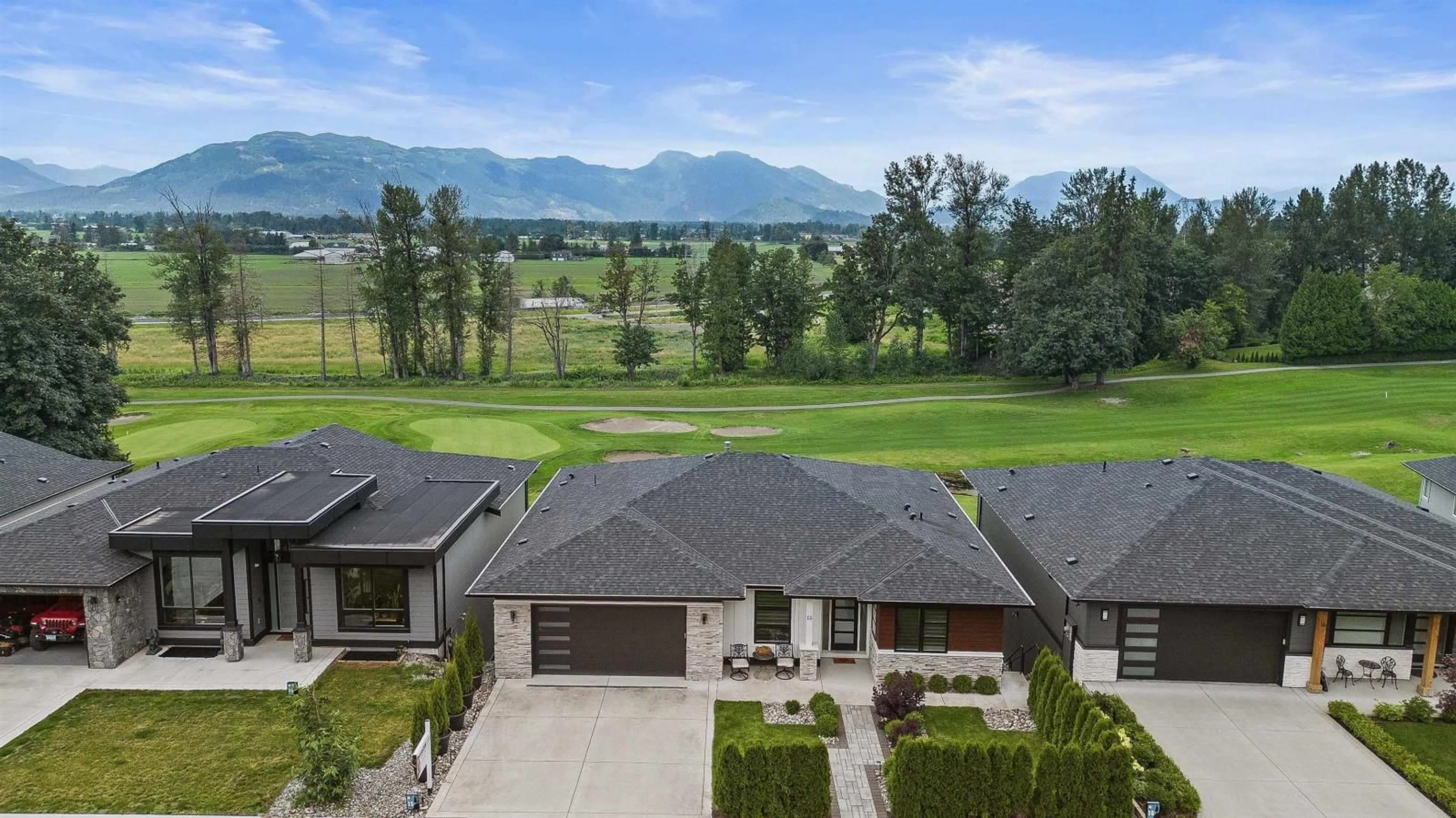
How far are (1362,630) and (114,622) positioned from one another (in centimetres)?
2685

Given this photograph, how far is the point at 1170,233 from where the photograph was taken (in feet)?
257

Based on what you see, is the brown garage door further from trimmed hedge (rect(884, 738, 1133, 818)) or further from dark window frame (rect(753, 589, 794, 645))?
trimmed hedge (rect(884, 738, 1133, 818))

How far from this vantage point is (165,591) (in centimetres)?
2052

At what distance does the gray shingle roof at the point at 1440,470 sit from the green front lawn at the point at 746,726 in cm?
2231

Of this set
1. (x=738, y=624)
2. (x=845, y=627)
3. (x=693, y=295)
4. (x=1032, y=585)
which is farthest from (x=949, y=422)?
(x=738, y=624)

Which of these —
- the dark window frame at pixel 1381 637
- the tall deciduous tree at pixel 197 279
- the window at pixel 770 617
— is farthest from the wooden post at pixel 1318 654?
the tall deciduous tree at pixel 197 279

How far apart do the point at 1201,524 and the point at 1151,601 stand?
331 cm

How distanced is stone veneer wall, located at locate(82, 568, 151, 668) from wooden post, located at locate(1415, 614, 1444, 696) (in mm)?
27738

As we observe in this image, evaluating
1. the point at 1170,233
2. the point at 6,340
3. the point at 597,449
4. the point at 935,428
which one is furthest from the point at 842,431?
the point at 1170,233

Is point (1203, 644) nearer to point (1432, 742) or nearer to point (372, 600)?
point (1432, 742)

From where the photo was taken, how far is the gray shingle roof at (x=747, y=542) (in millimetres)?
19203

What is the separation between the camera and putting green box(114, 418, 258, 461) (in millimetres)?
39531

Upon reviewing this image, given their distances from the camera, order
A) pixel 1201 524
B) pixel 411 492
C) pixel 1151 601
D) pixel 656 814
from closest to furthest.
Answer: pixel 656 814, pixel 1151 601, pixel 1201 524, pixel 411 492

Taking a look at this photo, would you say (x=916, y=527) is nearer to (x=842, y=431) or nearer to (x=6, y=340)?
(x=842, y=431)
